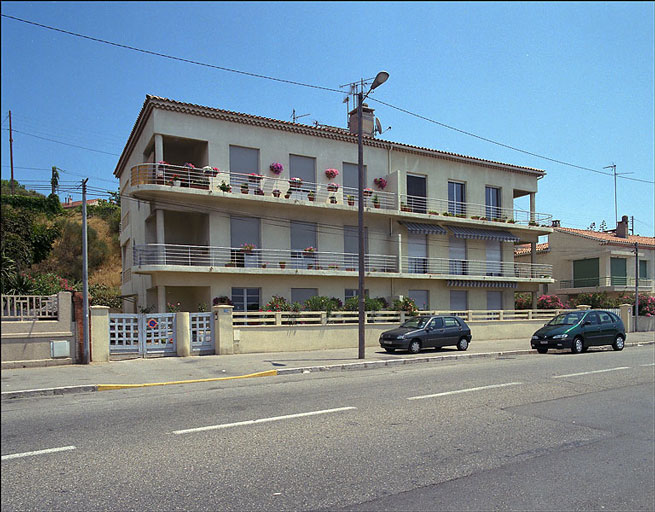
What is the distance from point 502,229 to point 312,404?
27.5 meters

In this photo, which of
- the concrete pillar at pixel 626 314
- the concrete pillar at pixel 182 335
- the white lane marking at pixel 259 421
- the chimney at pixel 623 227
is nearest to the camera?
the white lane marking at pixel 259 421

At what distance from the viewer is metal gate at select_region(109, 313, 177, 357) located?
1803 cm

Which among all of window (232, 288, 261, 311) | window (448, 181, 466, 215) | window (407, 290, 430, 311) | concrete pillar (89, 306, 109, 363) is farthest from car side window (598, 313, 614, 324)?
concrete pillar (89, 306, 109, 363)

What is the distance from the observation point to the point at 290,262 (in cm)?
2677

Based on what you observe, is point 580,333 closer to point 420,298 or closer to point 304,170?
point 420,298

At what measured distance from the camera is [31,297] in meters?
15.5

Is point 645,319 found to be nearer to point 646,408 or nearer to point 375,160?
point 375,160

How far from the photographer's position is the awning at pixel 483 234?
32.1 m

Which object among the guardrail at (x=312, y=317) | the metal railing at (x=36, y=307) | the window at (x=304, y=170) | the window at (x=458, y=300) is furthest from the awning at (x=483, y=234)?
the metal railing at (x=36, y=307)

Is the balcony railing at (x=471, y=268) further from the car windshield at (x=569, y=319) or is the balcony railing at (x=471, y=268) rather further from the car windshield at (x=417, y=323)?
the car windshield at (x=569, y=319)

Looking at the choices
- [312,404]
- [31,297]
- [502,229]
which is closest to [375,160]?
[502,229]

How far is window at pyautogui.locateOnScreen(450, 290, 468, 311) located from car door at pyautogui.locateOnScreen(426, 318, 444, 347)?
11165 millimetres

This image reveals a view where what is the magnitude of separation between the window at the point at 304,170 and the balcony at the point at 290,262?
343cm

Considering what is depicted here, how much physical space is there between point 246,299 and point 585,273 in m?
30.8
